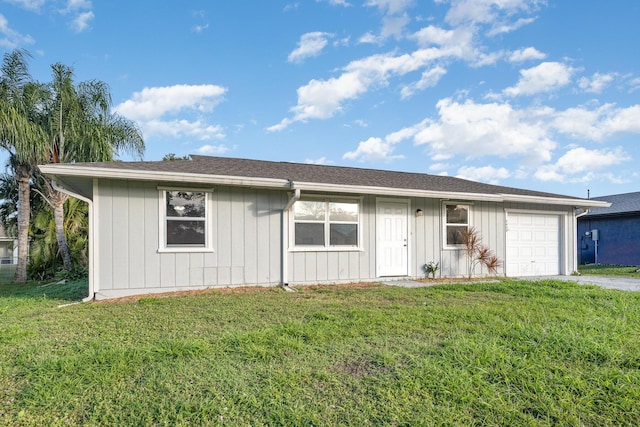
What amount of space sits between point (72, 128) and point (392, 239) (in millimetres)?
9893

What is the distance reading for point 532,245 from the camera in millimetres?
10344

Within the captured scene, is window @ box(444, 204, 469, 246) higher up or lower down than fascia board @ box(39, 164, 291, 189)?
lower down

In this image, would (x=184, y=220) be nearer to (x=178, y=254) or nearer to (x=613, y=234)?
(x=178, y=254)

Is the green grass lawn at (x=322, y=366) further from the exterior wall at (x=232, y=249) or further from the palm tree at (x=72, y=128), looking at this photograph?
the palm tree at (x=72, y=128)

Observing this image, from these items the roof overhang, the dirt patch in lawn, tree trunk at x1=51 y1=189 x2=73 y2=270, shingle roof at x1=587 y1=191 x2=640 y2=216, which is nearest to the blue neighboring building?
shingle roof at x1=587 y1=191 x2=640 y2=216

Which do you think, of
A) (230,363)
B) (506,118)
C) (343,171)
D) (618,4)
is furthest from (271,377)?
(506,118)

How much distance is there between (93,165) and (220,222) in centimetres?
254

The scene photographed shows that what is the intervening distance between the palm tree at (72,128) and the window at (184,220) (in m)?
5.12

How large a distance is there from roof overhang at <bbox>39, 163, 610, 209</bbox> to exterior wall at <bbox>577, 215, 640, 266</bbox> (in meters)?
10.2

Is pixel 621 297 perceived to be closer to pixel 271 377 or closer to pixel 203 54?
pixel 271 377

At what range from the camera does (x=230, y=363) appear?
3.11 meters

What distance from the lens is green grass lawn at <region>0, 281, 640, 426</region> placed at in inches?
93.0

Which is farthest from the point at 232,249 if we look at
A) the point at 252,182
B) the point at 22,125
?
the point at 22,125

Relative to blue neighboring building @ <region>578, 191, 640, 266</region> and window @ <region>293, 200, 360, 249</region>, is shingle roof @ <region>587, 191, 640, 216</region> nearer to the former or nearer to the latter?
blue neighboring building @ <region>578, 191, 640, 266</region>
